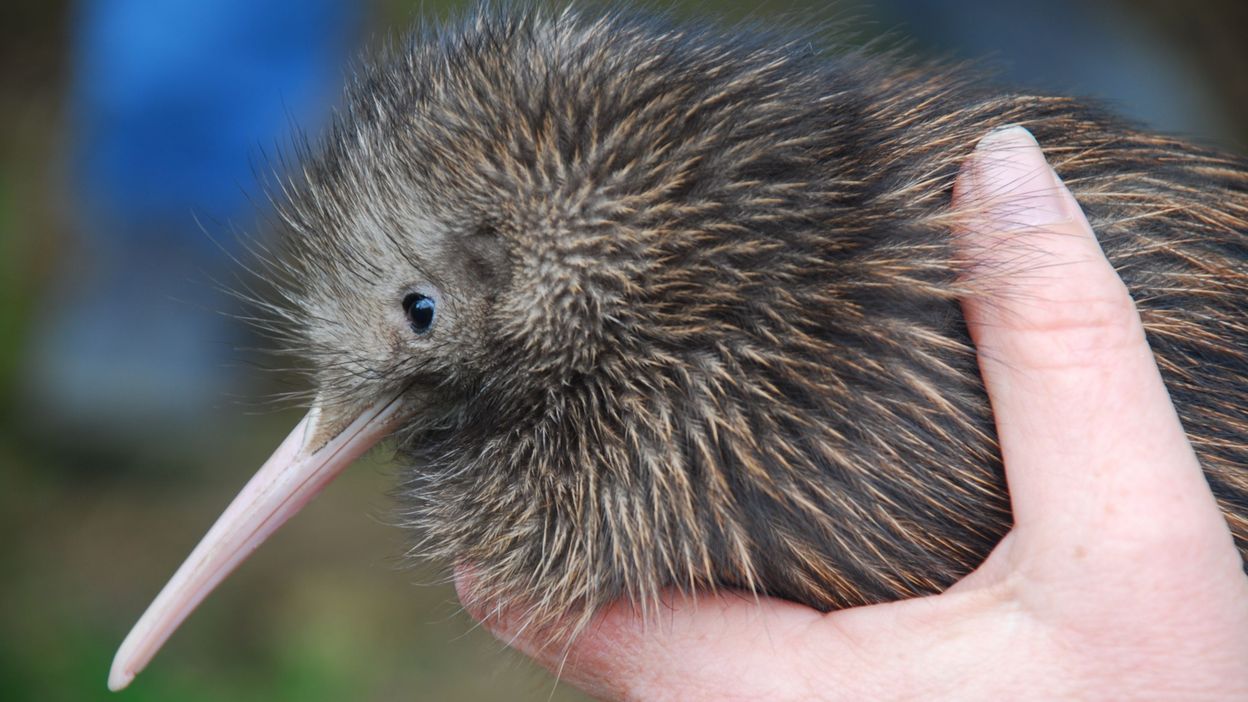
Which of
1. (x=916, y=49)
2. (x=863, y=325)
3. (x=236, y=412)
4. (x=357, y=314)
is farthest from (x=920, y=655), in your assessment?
(x=236, y=412)

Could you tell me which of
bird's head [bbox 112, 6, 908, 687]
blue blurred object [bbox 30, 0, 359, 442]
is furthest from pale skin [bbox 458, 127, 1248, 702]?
blue blurred object [bbox 30, 0, 359, 442]

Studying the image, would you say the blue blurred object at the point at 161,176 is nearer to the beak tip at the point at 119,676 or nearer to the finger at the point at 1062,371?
the beak tip at the point at 119,676

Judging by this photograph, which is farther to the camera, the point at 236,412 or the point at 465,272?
the point at 236,412

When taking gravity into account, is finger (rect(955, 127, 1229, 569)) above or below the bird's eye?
below

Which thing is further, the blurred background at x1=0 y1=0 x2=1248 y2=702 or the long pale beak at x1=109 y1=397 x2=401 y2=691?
the blurred background at x1=0 y1=0 x2=1248 y2=702

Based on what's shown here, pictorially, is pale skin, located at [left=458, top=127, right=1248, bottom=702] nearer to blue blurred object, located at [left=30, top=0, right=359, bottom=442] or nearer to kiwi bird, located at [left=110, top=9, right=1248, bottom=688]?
kiwi bird, located at [left=110, top=9, right=1248, bottom=688]

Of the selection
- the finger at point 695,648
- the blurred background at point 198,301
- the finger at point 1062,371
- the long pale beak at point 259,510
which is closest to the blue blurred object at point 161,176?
the blurred background at point 198,301

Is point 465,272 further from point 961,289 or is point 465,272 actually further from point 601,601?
point 961,289
